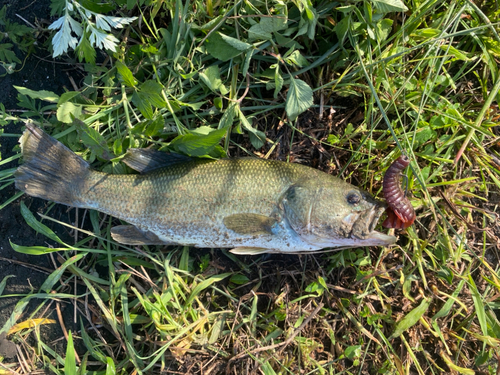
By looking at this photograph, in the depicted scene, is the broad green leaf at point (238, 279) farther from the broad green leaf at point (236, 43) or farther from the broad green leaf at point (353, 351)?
the broad green leaf at point (236, 43)

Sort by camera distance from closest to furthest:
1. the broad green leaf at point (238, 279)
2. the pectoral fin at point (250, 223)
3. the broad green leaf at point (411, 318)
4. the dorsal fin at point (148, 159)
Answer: the pectoral fin at point (250, 223)
the dorsal fin at point (148, 159)
the broad green leaf at point (411, 318)
the broad green leaf at point (238, 279)

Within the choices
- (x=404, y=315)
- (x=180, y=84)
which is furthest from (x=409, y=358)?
(x=180, y=84)

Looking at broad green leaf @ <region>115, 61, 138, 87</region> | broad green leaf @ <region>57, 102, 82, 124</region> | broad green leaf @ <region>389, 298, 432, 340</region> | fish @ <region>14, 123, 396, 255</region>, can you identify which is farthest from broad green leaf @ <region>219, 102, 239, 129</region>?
broad green leaf @ <region>389, 298, 432, 340</region>

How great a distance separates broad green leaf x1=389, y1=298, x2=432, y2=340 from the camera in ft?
9.92

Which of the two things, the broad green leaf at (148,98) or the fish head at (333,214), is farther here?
the broad green leaf at (148,98)

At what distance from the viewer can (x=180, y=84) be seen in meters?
3.01

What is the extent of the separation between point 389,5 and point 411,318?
110 inches

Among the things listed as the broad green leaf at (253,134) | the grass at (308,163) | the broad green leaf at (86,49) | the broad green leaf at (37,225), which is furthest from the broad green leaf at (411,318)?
the broad green leaf at (86,49)

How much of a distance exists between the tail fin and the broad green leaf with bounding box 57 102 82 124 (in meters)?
0.22

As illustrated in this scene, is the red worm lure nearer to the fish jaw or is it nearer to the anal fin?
the fish jaw

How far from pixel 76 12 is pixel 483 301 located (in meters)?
4.72

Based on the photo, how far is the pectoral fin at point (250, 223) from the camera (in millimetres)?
2697

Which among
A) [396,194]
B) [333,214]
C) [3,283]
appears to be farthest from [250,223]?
[3,283]

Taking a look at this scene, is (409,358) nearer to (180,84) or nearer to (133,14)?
(180,84)
